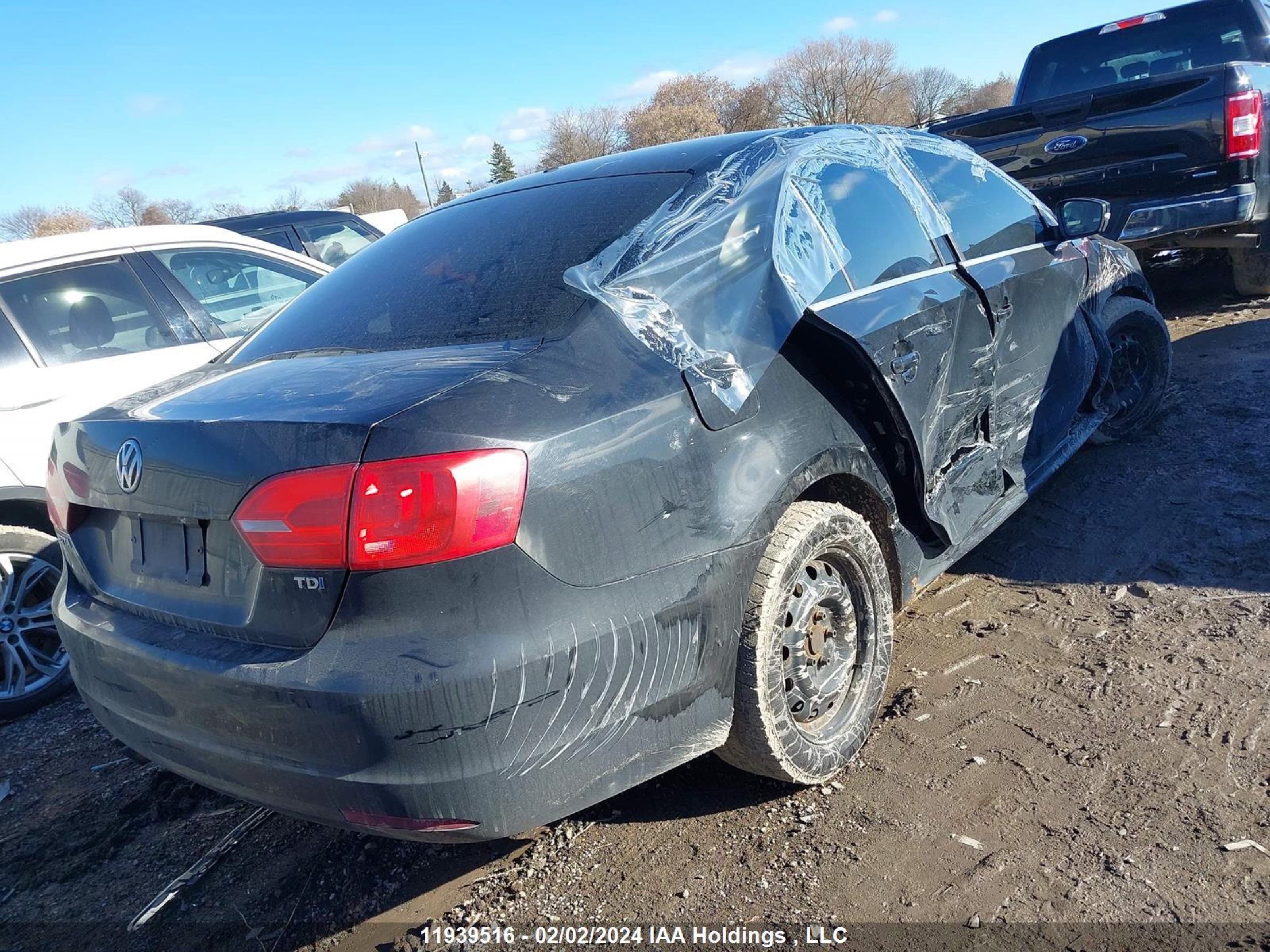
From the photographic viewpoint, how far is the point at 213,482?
1.93m

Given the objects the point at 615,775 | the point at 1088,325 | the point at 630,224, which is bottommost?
the point at 615,775

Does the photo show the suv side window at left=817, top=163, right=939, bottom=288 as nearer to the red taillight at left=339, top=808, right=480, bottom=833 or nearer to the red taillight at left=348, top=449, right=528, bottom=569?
the red taillight at left=348, top=449, right=528, bottom=569

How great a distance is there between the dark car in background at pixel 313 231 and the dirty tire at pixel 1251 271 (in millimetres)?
7564

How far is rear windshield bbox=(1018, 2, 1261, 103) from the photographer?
7227 mm

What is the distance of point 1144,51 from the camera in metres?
7.72

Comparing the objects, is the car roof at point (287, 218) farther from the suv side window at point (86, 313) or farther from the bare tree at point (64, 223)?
the bare tree at point (64, 223)

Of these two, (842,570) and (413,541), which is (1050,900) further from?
(413,541)

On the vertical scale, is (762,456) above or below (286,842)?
above

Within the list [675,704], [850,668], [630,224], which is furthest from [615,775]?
[630,224]

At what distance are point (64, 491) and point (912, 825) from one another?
236cm

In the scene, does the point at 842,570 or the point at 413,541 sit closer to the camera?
the point at 413,541

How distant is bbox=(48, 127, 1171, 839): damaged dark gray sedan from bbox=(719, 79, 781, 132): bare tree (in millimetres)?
54807

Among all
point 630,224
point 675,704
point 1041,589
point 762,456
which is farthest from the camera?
point 1041,589

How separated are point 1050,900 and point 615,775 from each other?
39.2 inches
